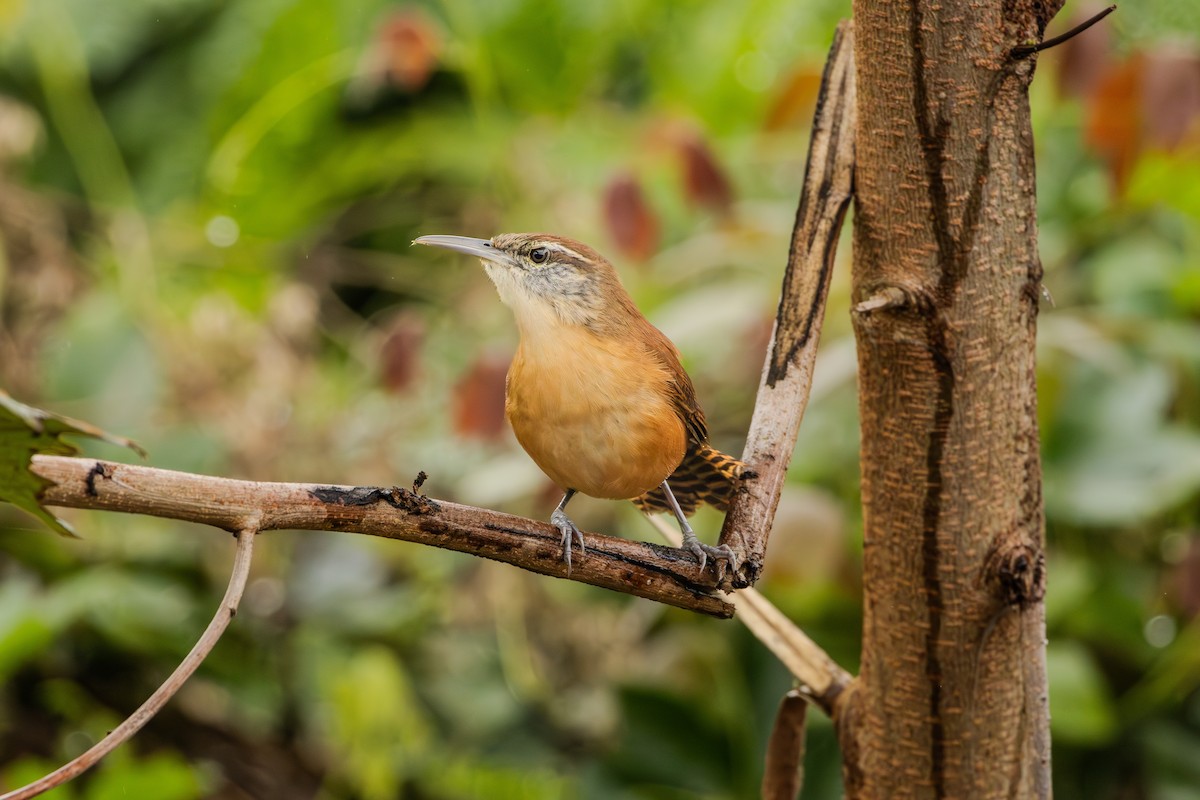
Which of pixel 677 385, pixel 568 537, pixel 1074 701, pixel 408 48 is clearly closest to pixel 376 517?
pixel 568 537

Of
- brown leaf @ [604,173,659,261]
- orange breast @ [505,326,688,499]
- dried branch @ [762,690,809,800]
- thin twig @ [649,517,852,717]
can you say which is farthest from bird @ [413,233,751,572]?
brown leaf @ [604,173,659,261]

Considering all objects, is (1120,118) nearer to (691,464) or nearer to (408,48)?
(691,464)

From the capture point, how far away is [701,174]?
2361 millimetres

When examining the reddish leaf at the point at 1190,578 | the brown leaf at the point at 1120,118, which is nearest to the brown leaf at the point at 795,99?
the brown leaf at the point at 1120,118

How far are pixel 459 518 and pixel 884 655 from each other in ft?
1.66

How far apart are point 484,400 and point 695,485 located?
815 millimetres

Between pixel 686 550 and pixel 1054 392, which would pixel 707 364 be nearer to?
pixel 1054 392

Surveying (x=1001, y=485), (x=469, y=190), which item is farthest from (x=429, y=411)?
(x=1001, y=485)

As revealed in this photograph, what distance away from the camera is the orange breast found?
108cm

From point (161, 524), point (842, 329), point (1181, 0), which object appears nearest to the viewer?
point (1181, 0)

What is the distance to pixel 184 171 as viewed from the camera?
410cm

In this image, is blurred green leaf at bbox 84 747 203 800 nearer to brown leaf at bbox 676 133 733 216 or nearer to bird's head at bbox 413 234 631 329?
bird's head at bbox 413 234 631 329

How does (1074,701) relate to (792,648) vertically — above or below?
above

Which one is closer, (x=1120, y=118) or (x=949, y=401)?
(x=949, y=401)
